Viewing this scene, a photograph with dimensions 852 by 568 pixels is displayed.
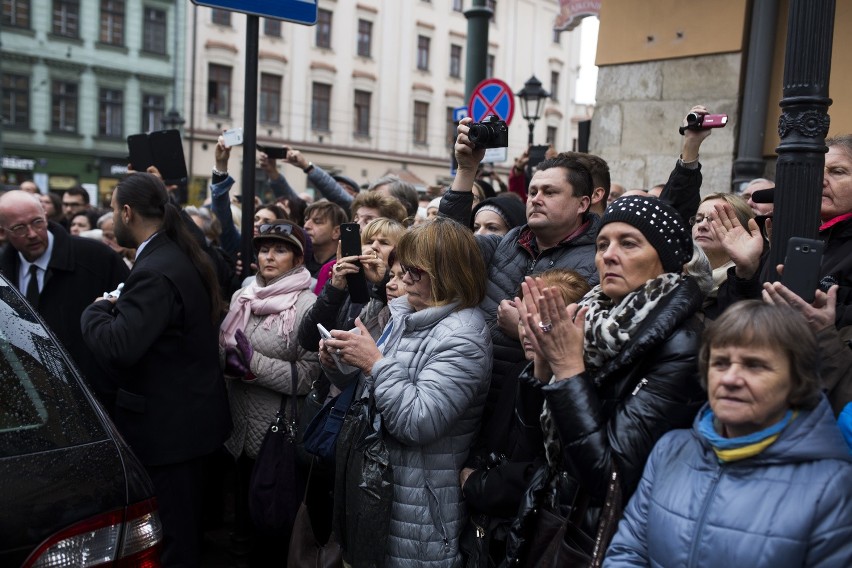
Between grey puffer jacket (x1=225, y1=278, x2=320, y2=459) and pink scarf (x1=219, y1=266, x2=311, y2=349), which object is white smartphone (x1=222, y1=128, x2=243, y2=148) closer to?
pink scarf (x1=219, y1=266, x2=311, y2=349)

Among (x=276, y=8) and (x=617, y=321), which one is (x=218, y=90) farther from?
(x=617, y=321)

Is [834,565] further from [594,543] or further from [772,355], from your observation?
[594,543]

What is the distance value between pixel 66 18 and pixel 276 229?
30.5 m

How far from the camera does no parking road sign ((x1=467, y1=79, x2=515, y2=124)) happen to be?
8.69 metres

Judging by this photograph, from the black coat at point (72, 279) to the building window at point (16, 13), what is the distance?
29020 mm

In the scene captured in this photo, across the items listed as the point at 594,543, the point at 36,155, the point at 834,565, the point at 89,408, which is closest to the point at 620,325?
the point at 594,543

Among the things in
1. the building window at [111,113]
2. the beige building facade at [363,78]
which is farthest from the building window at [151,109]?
the beige building facade at [363,78]

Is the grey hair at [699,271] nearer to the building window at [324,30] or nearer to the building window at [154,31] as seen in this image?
the building window at [154,31]

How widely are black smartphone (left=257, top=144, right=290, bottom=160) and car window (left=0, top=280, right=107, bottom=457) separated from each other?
276cm

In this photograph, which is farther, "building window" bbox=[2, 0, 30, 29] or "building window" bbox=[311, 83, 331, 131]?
"building window" bbox=[311, 83, 331, 131]

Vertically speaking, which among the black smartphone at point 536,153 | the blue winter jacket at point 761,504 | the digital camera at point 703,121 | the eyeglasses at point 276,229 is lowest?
the blue winter jacket at point 761,504

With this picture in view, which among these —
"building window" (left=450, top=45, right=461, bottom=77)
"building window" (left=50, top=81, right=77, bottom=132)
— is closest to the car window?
"building window" (left=50, top=81, right=77, bottom=132)

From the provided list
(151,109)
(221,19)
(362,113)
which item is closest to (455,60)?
(362,113)

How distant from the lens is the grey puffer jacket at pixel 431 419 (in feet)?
9.07
